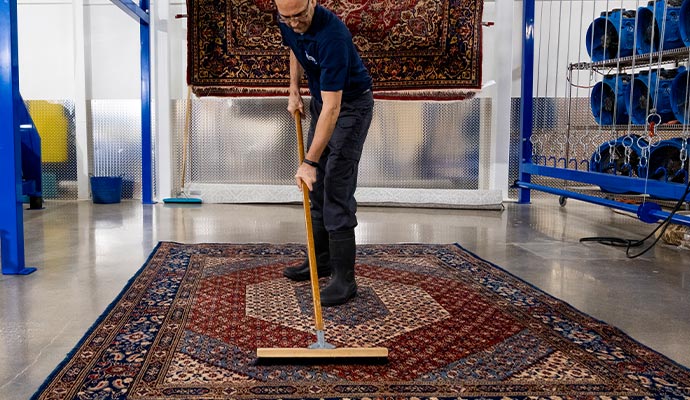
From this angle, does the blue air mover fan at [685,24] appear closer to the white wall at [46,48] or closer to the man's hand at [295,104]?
the man's hand at [295,104]

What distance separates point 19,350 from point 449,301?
1688mm

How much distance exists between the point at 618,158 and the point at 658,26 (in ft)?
3.42

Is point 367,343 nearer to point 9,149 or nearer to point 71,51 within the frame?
point 9,149

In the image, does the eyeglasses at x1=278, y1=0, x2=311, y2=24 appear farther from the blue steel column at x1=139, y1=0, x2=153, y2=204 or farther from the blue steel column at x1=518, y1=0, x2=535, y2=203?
the blue steel column at x1=518, y1=0, x2=535, y2=203

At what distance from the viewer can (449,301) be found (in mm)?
2770

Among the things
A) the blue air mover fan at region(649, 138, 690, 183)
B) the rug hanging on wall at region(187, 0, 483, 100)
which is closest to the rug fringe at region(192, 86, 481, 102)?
the rug hanging on wall at region(187, 0, 483, 100)

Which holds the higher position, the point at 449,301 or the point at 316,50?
the point at 316,50

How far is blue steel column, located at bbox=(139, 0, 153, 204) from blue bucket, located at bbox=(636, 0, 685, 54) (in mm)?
4296

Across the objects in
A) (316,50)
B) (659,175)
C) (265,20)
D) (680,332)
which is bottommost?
(680,332)

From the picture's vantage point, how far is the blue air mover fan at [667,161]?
164 inches

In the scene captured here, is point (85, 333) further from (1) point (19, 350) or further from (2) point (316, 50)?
(2) point (316, 50)

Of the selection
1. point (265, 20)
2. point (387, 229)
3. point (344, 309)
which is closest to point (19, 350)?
point (344, 309)

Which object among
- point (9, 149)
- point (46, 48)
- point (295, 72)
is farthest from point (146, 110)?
point (295, 72)

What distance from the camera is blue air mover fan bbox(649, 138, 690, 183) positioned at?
4172 millimetres
